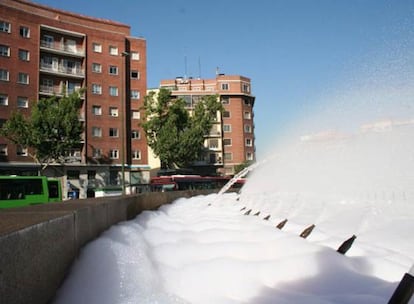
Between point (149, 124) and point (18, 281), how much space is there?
40.8 metres

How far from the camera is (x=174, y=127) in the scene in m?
41.5

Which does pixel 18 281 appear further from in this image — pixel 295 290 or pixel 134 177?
pixel 134 177

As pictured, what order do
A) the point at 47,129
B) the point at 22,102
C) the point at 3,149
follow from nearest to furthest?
the point at 47,129
the point at 3,149
the point at 22,102

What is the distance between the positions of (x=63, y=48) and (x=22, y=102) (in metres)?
7.88

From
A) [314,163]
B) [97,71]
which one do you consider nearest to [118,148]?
[97,71]

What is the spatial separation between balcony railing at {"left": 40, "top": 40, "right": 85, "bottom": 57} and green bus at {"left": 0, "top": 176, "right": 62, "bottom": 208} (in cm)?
2431

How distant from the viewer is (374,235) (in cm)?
574

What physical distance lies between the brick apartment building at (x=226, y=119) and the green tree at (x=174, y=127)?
10.9 meters

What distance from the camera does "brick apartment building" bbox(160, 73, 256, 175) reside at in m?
55.6

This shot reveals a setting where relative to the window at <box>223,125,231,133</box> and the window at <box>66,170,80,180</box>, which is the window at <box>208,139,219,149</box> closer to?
the window at <box>223,125,231,133</box>

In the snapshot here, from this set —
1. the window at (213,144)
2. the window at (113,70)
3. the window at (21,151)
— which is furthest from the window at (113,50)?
the window at (213,144)

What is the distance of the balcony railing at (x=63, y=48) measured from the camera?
134 ft

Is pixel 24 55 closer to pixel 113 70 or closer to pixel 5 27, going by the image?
pixel 5 27

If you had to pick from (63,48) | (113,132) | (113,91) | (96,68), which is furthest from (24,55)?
(113,132)
